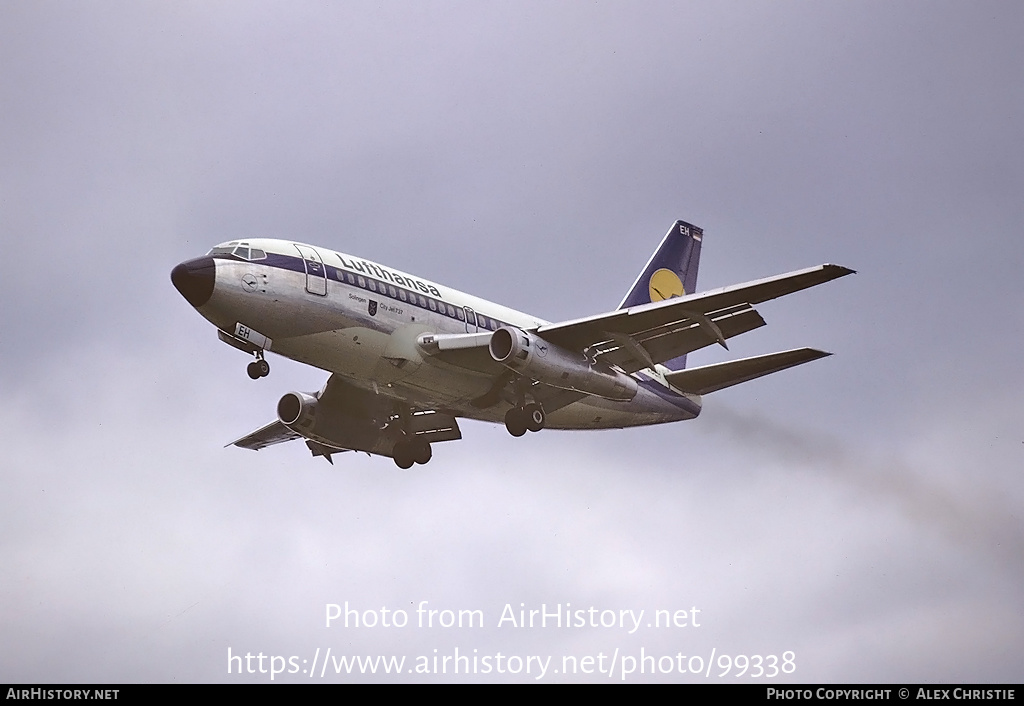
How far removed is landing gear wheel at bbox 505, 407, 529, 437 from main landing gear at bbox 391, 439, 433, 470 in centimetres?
562

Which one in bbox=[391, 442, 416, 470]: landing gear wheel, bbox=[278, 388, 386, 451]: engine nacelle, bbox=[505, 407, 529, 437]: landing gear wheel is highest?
bbox=[505, 407, 529, 437]: landing gear wheel

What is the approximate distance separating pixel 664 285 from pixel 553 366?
12867 mm

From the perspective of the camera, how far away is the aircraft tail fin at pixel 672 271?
5131 cm

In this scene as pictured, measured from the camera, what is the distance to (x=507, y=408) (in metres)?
43.3

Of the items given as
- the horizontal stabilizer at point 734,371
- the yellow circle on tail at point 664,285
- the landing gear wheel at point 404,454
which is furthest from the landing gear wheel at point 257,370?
the yellow circle on tail at point 664,285

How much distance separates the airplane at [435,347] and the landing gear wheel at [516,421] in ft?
0.11

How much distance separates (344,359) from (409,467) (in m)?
8.18

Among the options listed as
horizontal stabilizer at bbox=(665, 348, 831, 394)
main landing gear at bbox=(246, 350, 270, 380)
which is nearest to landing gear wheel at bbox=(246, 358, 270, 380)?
main landing gear at bbox=(246, 350, 270, 380)

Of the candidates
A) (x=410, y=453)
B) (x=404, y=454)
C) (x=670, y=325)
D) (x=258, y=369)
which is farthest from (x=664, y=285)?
(x=258, y=369)

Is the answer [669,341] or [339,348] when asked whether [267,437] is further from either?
[669,341]

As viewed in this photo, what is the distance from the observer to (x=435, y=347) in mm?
40188

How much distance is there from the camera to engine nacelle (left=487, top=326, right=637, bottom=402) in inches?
1559

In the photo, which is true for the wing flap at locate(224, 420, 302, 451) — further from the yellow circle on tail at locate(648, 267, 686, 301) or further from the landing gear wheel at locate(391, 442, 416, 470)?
the yellow circle on tail at locate(648, 267, 686, 301)
